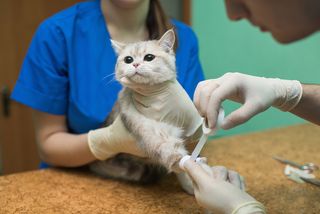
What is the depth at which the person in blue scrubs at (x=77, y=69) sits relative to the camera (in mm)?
919

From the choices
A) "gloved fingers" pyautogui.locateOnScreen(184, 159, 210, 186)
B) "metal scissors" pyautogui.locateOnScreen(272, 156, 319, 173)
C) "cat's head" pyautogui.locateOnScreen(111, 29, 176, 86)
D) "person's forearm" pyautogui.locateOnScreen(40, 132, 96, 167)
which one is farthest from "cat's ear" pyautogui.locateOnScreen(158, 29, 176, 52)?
"metal scissors" pyautogui.locateOnScreen(272, 156, 319, 173)

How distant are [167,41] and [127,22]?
0.61ft

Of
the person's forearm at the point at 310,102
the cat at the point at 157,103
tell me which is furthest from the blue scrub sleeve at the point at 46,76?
the person's forearm at the point at 310,102

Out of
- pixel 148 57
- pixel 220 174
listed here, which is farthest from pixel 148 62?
pixel 220 174

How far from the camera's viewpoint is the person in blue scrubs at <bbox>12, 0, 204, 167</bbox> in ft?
3.01

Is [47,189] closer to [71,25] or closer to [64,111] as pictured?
[64,111]

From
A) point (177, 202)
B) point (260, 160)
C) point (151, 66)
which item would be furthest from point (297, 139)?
point (151, 66)

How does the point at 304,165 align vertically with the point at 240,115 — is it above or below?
below

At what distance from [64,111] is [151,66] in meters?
0.38

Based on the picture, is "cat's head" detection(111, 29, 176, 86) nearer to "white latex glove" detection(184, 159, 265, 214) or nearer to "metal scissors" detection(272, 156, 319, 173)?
"white latex glove" detection(184, 159, 265, 214)

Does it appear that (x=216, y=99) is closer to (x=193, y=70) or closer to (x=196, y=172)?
(x=196, y=172)

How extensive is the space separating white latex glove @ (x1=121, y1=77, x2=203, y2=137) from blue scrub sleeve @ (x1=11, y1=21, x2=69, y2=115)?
297 millimetres

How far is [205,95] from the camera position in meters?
0.63

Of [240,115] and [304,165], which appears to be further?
[304,165]
